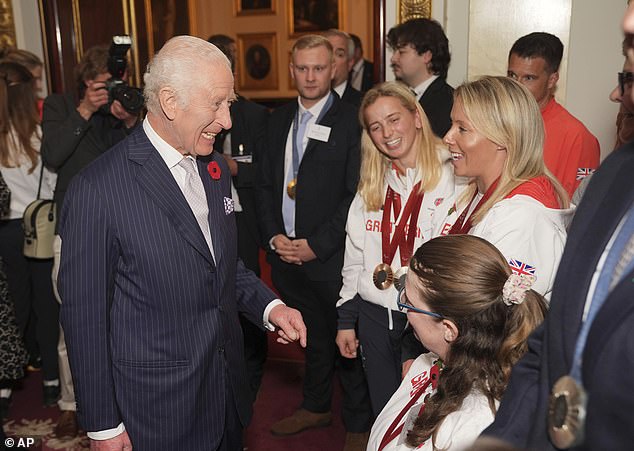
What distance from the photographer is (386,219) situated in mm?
2605

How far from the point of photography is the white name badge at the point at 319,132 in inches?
129

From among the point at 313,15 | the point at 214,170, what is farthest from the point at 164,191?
the point at 313,15

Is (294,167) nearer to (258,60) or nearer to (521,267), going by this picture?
(521,267)

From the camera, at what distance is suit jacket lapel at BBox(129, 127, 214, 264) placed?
6.02 feet

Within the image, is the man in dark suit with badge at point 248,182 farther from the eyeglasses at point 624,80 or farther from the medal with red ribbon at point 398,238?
the eyeglasses at point 624,80

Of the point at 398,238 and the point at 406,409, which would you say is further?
the point at 398,238

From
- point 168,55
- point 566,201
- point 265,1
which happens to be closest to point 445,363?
point 566,201

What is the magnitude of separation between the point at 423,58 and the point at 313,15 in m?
5.36

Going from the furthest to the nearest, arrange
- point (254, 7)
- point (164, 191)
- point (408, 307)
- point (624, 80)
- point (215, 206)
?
point (254, 7), point (624, 80), point (215, 206), point (164, 191), point (408, 307)

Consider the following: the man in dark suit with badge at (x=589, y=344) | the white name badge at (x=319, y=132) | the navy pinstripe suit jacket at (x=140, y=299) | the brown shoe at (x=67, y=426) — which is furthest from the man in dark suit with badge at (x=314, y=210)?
the man in dark suit with badge at (x=589, y=344)

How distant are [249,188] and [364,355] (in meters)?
1.41

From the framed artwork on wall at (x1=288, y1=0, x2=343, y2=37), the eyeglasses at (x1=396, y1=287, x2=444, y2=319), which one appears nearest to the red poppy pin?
the eyeglasses at (x1=396, y1=287, x2=444, y2=319)

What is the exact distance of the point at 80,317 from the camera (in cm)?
180

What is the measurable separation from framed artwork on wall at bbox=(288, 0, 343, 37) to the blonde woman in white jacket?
622 centimetres
